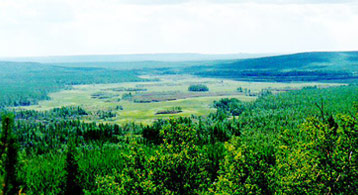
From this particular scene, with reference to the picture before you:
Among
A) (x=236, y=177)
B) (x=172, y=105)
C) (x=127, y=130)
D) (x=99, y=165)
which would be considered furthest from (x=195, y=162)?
(x=172, y=105)

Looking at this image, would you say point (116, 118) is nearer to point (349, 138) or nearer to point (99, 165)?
point (99, 165)

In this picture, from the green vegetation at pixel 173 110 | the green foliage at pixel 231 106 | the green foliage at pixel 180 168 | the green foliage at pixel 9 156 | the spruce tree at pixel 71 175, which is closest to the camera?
the green foliage at pixel 9 156

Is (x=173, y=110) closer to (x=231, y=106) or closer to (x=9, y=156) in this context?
(x=231, y=106)

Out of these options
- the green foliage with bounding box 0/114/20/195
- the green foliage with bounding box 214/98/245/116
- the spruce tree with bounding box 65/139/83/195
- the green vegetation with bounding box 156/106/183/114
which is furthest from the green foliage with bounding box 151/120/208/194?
the green vegetation with bounding box 156/106/183/114

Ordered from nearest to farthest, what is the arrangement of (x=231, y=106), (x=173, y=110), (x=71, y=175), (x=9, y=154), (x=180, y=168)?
(x=9, y=154) → (x=180, y=168) → (x=71, y=175) → (x=173, y=110) → (x=231, y=106)

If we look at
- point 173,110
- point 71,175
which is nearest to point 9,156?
point 71,175

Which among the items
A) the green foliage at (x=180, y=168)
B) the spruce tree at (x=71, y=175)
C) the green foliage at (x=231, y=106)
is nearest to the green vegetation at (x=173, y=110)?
the green foliage at (x=231, y=106)

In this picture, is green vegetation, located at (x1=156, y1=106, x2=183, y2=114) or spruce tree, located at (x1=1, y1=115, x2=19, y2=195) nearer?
spruce tree, located at (x1=1, y1=115, x2=19, y2=195)

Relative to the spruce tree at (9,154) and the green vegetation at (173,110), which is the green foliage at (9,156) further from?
the green vegetation at (173,110)

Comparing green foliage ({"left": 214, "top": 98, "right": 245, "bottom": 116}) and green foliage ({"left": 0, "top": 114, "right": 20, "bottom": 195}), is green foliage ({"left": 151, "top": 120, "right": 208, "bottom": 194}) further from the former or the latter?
green foliage ({"left": 214, "top": 98, "right": 245, "bottom": 116})

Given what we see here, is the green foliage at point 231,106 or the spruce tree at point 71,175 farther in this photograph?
the green foliage at point 231,106

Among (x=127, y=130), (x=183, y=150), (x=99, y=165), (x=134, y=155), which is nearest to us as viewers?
(x=183, y=150)
